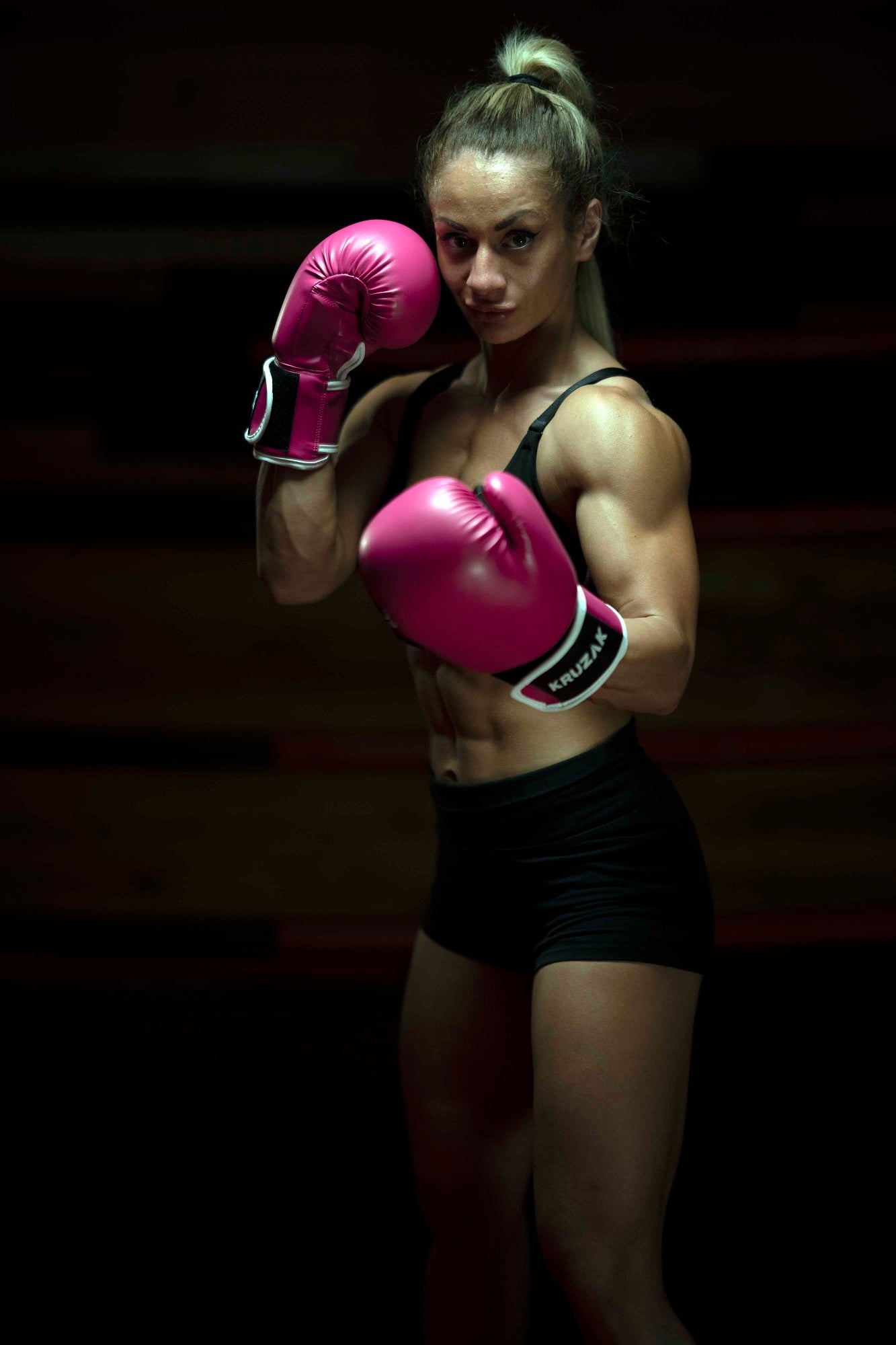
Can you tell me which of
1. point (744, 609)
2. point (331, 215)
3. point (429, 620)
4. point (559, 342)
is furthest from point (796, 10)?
point (429, 620)

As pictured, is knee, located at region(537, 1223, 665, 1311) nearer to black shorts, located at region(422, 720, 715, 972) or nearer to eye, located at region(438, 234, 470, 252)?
black shorts, located at region(422, 720, 715, 972)

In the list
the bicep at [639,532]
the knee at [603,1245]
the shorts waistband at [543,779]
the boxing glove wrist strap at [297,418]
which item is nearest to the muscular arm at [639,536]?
the bicep at [639,532]

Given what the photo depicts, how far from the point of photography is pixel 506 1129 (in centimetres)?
143

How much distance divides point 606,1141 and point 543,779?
341 millimetres

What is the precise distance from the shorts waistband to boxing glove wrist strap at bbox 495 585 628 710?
19 cm

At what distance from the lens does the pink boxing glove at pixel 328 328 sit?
1.27m

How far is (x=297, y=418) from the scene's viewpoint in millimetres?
1262

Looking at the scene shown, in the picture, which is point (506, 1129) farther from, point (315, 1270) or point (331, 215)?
point (331, 215)

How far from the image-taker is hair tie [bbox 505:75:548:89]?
1305 mm

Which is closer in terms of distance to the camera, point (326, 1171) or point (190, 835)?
point (326, 1171)

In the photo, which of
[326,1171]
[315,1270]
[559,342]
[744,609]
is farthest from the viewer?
[744,609]

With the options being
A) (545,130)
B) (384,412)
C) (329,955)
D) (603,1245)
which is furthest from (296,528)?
(329,955)

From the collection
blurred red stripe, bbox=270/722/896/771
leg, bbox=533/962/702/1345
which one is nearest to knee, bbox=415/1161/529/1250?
leg, bbox=533/962/702/1345

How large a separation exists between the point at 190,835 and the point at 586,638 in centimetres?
163
